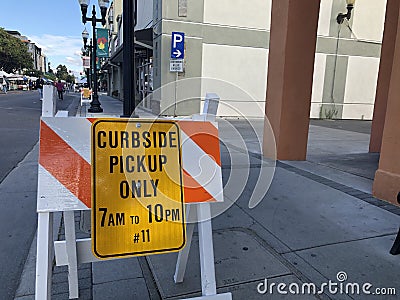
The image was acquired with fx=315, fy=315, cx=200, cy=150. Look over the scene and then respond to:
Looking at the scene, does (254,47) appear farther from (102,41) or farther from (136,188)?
(136,188)

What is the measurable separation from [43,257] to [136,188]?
60cm

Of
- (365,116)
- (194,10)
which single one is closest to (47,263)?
(194,10)

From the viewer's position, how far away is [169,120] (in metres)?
2.01

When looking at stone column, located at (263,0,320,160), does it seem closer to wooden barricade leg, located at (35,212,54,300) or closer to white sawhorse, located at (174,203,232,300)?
white sawhorse, located at (174,203,232,300)

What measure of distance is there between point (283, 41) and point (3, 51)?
7222 centimetres

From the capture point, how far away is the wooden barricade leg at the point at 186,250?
2.13 meters

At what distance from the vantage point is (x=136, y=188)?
190 centimetres

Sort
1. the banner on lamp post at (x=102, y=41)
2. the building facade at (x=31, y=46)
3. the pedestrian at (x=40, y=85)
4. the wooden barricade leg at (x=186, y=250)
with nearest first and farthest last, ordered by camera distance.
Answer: the wooden barricade leg at (x=186, y=250) < the pedestrian at (x=40, y=85) < the banner on lamp post at (x=102, y=41) < the building facade at (x=31, y=46)

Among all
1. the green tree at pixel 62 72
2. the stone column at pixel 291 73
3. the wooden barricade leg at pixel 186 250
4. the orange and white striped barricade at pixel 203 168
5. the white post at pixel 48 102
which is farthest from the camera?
the green tree at pixel 62 72

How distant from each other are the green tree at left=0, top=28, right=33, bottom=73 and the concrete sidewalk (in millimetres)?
Result: 73137

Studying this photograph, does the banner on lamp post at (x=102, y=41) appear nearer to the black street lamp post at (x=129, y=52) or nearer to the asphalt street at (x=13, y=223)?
the asphalt street at (x=13, y=223)

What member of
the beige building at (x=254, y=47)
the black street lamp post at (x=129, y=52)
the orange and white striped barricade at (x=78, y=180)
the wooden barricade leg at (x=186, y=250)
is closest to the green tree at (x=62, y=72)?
the beige building at (x=254, y=47)

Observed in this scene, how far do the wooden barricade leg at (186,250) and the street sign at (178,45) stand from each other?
13005mm

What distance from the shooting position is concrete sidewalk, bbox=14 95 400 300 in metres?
2.45
